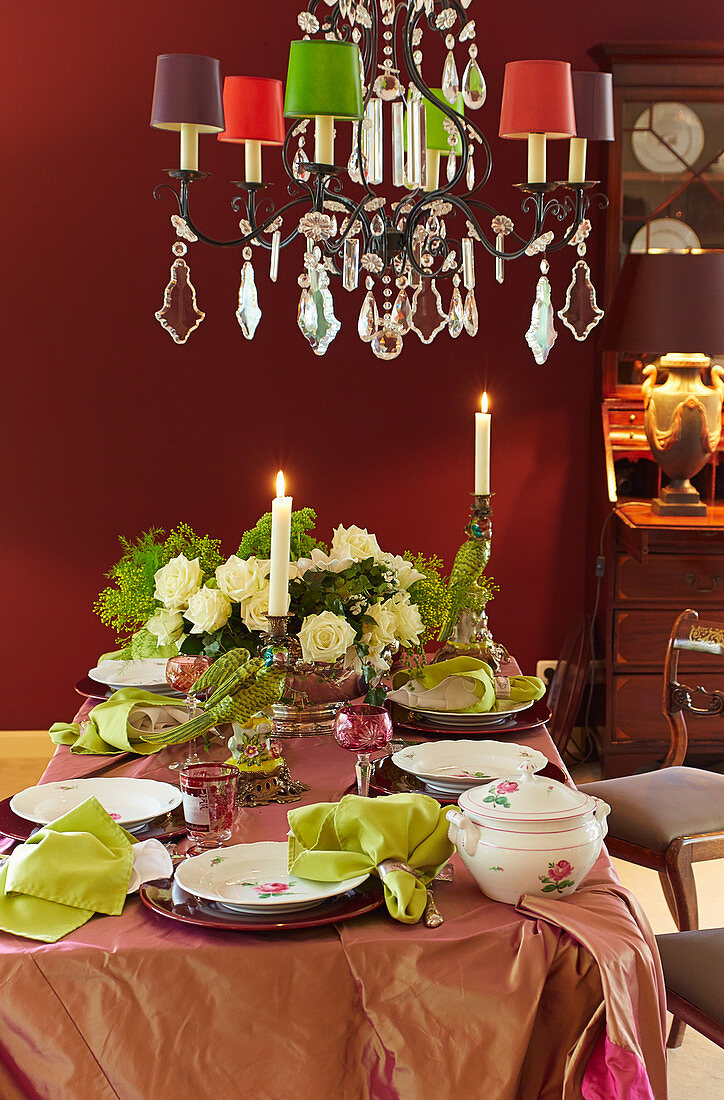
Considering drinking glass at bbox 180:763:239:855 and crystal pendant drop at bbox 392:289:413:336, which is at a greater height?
crystal pendant drop at bbox 392:289:413:336

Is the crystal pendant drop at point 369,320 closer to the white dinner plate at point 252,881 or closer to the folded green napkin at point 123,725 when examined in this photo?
the folded green napkin at point 123,725

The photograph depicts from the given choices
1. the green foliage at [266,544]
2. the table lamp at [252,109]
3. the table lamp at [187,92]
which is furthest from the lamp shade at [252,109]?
the green foliage at [266,544]

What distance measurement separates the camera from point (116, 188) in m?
3.64

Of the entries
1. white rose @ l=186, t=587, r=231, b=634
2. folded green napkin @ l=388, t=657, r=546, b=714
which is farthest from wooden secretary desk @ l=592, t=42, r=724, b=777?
white rose @ l=186, t=587, r=231, b=634

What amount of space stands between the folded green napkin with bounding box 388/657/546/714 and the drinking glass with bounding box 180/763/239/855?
23.7 inches

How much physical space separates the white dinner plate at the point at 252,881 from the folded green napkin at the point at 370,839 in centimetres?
2

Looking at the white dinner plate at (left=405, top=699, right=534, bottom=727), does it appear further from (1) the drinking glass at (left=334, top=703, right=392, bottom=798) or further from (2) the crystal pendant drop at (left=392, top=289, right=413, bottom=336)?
(2) the crystal pendant drop at (left=392, top=289, right=413, bottom=336)

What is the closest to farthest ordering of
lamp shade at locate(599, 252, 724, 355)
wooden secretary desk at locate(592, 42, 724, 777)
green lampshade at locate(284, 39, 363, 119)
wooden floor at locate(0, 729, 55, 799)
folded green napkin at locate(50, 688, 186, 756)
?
1. green lampshade at locate(284, 39, 363, 119)
2. folded green napkin at locate(50, 688, 186, 756)
3. lamp shade at locate(599, 252, 724, 355)
4. wooden secretary desk at locate(592, 42, 724, 777)
5. wooden floor at locate(0, 729, 55, 799)

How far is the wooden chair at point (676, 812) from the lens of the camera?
2.18m

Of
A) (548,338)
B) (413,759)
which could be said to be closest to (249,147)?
(548,338)

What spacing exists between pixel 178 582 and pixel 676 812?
1103mm

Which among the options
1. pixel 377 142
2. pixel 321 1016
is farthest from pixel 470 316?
pixel 321 1016

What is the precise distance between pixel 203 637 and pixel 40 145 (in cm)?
241

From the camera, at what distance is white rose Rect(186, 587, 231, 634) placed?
1743mm
